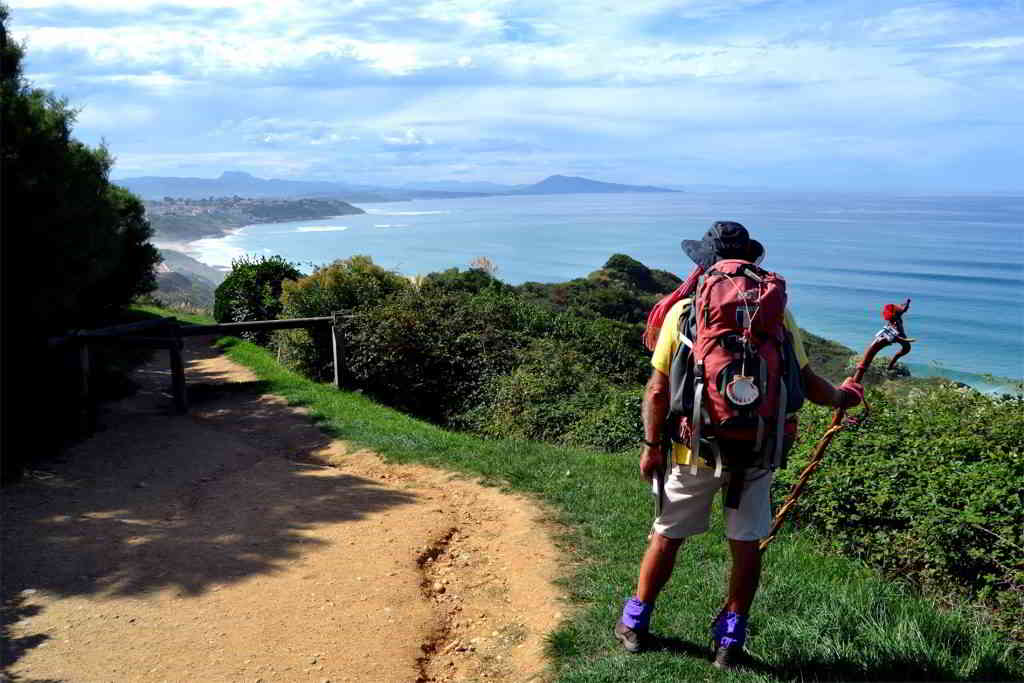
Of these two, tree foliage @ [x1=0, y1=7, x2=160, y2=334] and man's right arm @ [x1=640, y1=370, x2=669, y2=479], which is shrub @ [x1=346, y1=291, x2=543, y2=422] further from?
man's right arm @ [x1=640, y1=370, x2=669, y2=479]

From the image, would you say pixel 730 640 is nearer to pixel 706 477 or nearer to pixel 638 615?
pixel 638 615

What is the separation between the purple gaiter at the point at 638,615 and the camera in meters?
4.31

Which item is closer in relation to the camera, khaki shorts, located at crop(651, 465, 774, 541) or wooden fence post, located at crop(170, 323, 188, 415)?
khaki shorts, located at crop(651, 465, 774, 541)

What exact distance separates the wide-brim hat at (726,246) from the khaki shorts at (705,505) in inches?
38.4

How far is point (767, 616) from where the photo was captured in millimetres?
4688

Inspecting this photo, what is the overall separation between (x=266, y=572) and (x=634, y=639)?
2690 millimetres

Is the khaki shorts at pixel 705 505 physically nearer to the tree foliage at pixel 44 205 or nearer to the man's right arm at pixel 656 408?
the man's right arm at pixel 656 408

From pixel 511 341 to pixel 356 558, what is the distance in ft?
25.6

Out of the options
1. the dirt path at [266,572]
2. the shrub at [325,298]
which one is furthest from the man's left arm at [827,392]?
the shrub at [325,298]

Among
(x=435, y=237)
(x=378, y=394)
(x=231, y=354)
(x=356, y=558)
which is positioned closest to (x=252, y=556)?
(x=356, y=558)

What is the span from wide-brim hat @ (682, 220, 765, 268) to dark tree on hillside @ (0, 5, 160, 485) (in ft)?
23.2

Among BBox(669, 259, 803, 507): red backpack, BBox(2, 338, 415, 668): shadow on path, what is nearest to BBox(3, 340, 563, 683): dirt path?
BBox(2, 338, 415, 668): shadow on path

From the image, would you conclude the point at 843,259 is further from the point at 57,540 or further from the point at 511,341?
the point at 57,540

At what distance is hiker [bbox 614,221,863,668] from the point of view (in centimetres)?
399
